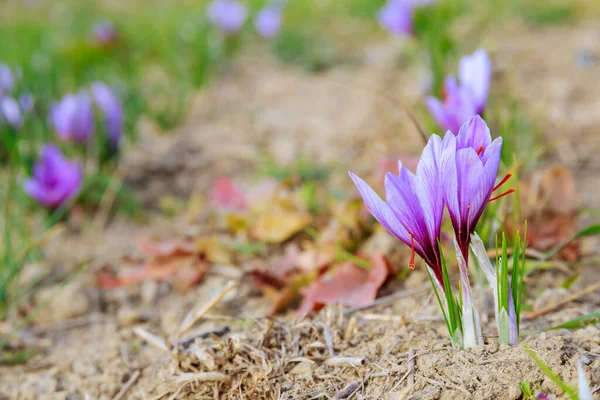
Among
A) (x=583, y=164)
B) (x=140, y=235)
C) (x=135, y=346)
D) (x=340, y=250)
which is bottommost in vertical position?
(x=135, y=346)

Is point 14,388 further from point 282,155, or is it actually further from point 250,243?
point 282,155

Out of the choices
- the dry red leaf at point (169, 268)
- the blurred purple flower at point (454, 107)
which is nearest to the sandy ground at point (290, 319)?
the dry red leaf at point (169, 268)

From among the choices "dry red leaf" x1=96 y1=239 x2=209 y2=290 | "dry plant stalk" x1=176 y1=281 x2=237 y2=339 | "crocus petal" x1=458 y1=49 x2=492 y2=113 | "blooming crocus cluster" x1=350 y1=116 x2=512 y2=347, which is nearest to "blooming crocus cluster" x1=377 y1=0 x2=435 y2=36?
"crocus petal" x1=458 y1=49 x2=492 y2=113

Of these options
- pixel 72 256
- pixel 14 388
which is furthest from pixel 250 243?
pixel 14 388

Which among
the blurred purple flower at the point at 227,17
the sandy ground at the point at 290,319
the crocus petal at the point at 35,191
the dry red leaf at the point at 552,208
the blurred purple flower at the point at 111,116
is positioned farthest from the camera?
the blurred purple flower at the point at 227,17

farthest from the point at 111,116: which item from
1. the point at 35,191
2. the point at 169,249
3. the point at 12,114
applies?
the point at 169,249

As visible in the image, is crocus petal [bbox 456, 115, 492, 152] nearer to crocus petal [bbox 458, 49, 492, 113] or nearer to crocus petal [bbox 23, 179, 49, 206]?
crocus petal [bbox 458, 49, 492, 113]

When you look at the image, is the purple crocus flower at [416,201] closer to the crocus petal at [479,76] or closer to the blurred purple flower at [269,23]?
the crocus petal at [479,76]
